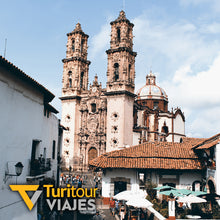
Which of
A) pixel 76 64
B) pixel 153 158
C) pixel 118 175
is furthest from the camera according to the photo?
pixel 76 64

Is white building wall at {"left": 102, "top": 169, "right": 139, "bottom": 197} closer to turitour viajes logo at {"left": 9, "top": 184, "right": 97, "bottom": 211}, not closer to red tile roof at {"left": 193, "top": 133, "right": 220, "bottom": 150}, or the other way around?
turitour viajes logo at {"left": 9, "top": 184, "right": 97, "bottom": 211}

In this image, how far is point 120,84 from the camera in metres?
43.9

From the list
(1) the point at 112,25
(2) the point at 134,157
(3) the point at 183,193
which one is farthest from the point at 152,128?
(3) the point at 183,193

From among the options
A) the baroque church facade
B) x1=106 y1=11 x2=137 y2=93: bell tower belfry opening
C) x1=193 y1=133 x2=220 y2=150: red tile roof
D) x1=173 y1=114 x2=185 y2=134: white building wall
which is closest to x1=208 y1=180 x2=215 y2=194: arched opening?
x1=193 y1=133 x2=220 y2=150: red tile roof

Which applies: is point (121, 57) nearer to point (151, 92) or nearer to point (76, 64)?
point (76, 64)

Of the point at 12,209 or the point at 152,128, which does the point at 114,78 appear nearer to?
the point at 152,128

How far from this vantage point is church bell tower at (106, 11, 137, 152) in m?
43.1

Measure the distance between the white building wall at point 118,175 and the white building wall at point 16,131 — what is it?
8355mm

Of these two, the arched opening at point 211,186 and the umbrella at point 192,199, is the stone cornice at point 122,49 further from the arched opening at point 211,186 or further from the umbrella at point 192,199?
the umbrella at point 192,199

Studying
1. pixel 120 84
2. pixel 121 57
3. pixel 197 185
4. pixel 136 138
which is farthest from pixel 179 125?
pixel 197 185

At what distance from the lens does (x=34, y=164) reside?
48.7ft

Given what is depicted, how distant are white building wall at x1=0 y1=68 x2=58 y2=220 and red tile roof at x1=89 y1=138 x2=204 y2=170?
7.85 metres

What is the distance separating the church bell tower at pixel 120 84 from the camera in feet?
141

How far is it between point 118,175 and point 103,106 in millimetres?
25446
